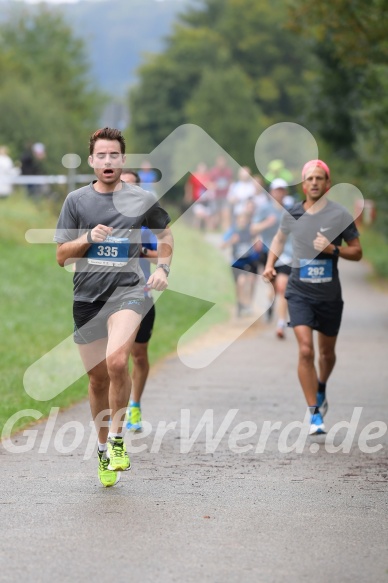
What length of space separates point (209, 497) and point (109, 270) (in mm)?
1456

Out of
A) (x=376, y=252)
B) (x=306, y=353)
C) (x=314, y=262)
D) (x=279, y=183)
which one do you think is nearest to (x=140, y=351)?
(x=306, y=353)

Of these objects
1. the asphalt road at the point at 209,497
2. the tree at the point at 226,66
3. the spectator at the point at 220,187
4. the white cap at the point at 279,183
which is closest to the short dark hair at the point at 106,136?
the asphalt road at the point at 209,497

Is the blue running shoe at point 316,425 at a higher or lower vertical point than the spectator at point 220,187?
lower

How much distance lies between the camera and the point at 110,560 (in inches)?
235

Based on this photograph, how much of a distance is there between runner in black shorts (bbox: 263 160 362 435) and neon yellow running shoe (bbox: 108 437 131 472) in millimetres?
2480

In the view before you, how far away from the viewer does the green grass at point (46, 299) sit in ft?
40.8

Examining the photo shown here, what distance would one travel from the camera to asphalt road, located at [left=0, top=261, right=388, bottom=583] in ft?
19.5

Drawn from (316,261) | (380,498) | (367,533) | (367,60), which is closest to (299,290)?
(316,261)

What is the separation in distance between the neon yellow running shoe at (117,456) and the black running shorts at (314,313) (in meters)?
2.64

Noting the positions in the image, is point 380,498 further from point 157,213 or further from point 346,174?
point 346,174

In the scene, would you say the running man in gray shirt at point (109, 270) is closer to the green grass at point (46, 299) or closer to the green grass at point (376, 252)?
the green grass at point (46, 299)

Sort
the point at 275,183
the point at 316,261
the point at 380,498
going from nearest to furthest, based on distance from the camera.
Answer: the point at 380,498 → the point at 316,261 → the point at 275,183

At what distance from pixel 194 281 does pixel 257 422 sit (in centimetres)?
1317

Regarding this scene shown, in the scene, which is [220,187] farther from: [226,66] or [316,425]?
[226,66]
